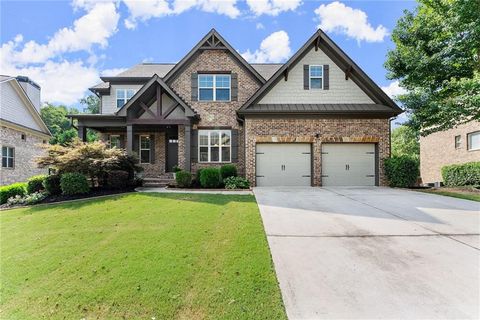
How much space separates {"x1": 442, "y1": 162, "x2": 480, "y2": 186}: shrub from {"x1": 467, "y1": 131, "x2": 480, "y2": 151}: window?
13.2 ft

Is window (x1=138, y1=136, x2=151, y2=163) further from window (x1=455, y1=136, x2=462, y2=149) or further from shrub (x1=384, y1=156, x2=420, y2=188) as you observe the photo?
window (x1=455, y1=136, x2=462, y2=149)

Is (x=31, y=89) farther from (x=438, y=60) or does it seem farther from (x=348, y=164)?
(x=438, y=60)

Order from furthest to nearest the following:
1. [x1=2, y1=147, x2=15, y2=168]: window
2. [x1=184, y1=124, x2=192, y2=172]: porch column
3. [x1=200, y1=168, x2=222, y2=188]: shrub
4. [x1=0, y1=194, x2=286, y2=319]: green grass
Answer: [x1=2, y1=147, x2=15, y2=168]: window, [x1=184, y1=124, x2=192, y2=172]: porch column, [x1=200, y1=168, x2=222, y2=188]: shrub, [x1=0, y1=194, x2=286, y2=319]: green grass

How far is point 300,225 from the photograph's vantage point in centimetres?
546

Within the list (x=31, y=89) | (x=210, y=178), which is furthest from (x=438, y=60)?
(x=31, y=89)

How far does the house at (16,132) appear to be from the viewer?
15367 millimetres

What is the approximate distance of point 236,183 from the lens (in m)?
11.5

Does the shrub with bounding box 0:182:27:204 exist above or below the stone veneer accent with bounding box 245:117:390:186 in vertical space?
below

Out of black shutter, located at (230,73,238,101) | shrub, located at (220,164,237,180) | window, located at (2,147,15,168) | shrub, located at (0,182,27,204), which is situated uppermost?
black shutter, located at (230,73,238,101)

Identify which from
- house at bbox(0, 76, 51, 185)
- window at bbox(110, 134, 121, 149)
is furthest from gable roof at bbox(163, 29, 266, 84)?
house at bbox(0, 76, 51, 185)

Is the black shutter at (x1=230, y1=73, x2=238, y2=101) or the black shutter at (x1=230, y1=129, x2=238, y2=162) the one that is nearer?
the black shutter at (x1=230, y1=129, x2=238, y2=162)

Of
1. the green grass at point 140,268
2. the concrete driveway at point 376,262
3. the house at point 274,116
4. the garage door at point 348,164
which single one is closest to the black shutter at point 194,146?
the house at point 274,116

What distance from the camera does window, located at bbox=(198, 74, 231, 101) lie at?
13859 millimetres

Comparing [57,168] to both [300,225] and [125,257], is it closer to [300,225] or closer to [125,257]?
[125,257]
